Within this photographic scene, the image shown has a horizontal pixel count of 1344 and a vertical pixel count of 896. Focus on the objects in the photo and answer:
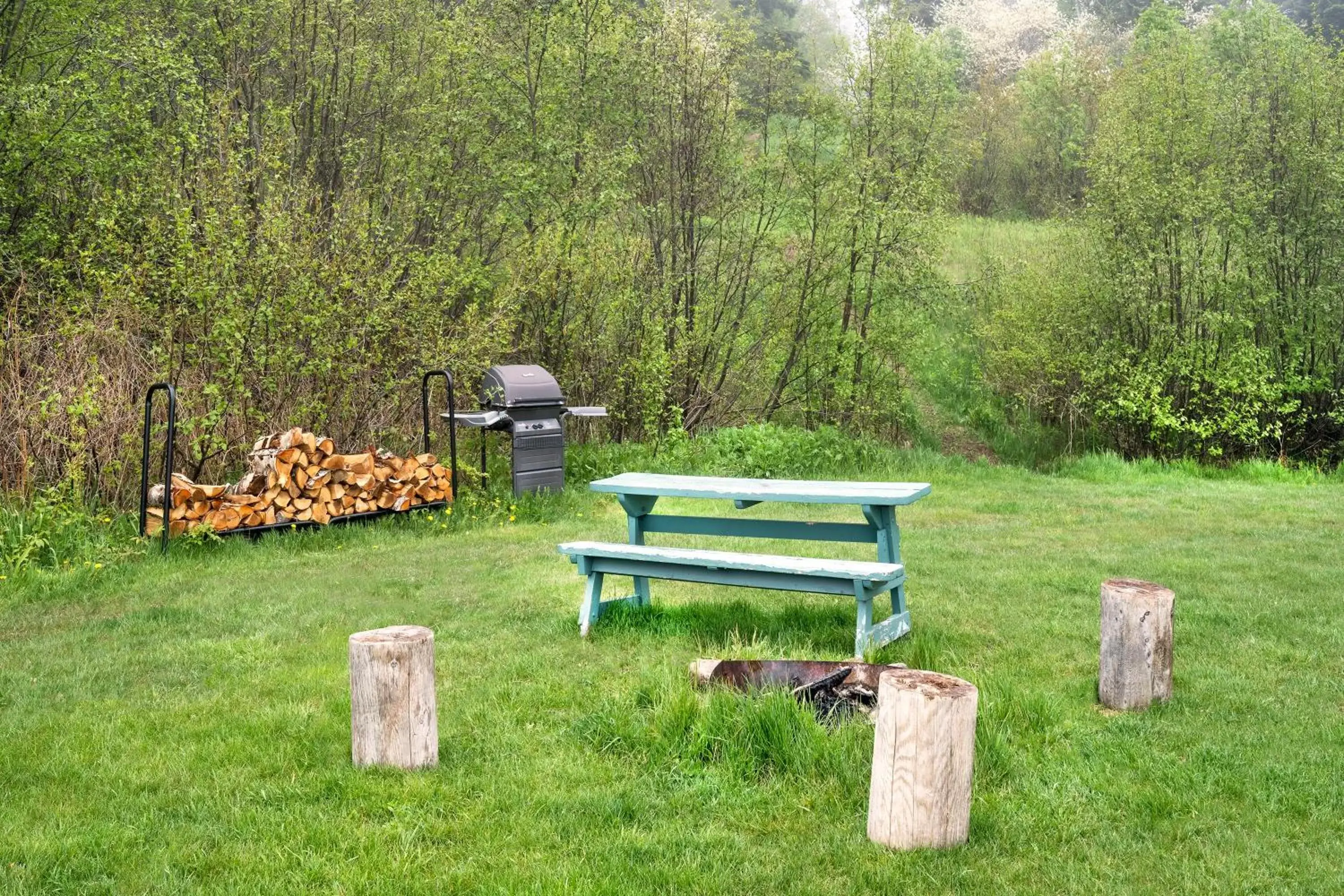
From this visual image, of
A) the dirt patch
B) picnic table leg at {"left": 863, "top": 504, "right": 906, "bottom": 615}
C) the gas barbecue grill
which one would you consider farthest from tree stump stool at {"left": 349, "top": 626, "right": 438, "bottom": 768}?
the dirt patch

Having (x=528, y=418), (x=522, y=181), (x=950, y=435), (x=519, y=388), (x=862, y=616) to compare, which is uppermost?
(x=522, y=181)

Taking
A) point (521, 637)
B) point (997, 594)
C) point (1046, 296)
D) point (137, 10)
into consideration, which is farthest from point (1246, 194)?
point (137, 10)

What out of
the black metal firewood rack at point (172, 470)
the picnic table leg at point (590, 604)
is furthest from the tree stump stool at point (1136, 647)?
the black metal firewood rack at point (172, 470)

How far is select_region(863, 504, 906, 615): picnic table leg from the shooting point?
5.69 m

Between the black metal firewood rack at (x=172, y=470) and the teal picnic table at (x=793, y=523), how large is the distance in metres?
3.41

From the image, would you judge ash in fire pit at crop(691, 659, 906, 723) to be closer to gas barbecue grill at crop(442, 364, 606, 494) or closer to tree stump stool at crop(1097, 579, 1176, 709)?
tree stump stool at crop(1097, 579, 1176, 709)

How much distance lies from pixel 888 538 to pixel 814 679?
1465 mm

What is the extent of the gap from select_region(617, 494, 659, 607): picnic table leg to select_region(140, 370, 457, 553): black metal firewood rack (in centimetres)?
341

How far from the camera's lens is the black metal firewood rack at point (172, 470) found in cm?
778

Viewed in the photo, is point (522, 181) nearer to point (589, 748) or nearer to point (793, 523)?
point (793, 523)

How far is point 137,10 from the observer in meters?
12.2

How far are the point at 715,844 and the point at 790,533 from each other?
3011mm

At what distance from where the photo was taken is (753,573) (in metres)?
5.35

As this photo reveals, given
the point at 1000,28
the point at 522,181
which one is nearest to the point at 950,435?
the point at 522,181
